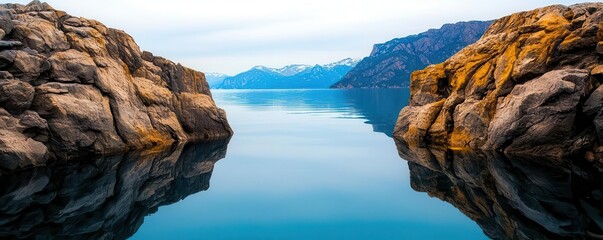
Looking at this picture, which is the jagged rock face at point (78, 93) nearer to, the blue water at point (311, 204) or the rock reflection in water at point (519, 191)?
the blue water at point (311, 204)

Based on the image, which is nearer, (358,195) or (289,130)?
(358,195)

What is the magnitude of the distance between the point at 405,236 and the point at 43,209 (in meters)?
14.8

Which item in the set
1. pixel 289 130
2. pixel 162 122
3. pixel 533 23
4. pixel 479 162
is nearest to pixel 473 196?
pixel 479 162

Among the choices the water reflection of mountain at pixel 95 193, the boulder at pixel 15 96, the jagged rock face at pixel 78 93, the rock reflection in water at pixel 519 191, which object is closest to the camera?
the rock reflection in water at pixel 519 191

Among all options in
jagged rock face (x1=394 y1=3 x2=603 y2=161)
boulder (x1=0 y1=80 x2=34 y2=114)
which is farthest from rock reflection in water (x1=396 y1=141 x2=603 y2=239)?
boulder (x1=0 y1=80 x2=34 y2=114)

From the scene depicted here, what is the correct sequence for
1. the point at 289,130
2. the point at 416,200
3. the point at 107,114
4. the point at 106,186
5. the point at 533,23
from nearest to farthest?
1. the point at 416,200
2. the point at 106,186
3. the point at 107,114
4. the point at 533,23
5. the point at 289,130

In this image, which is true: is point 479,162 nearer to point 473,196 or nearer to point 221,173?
point 473,196

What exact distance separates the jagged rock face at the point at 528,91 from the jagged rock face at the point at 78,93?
75.1 feet

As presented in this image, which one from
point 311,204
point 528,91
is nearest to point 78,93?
point 311,204

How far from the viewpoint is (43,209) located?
18.0m

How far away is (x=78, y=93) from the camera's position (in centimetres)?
3039

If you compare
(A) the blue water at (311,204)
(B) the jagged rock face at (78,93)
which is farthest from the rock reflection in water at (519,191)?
(B) the jagged rock face at (78,93)

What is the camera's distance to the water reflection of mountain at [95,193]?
15820 millimetres

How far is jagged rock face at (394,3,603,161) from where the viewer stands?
26375mm
